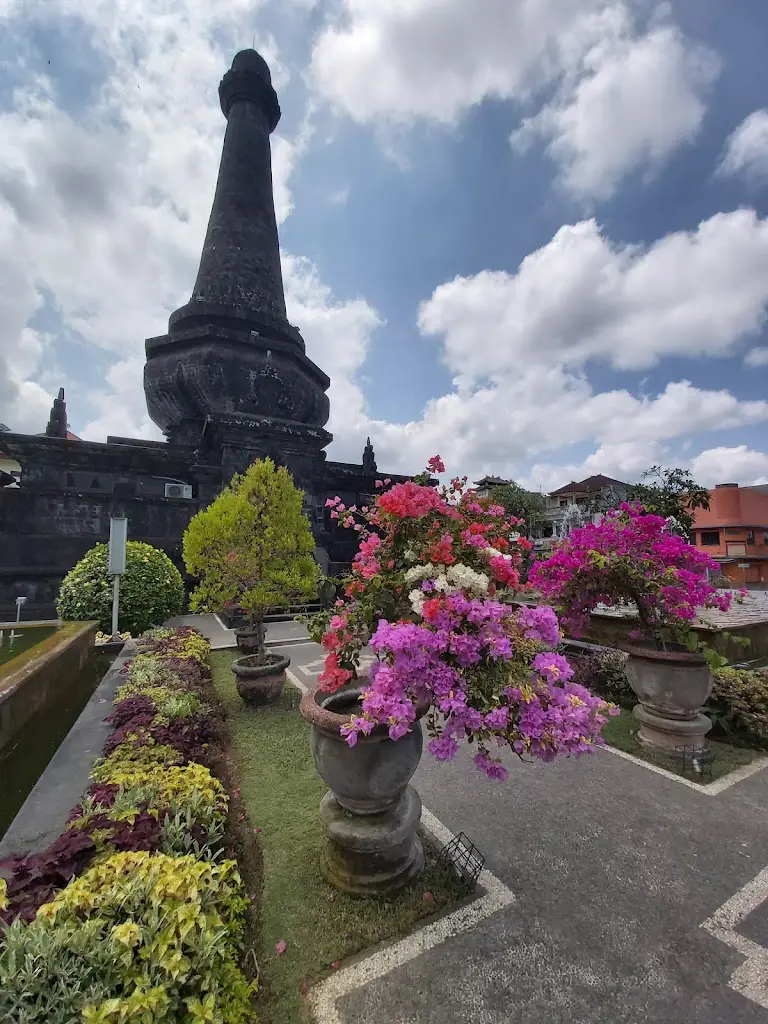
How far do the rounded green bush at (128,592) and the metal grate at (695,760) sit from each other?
9.00m

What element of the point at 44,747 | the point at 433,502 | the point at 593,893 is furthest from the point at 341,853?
the point at 44,747

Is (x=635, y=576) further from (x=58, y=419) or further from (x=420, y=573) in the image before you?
(x=58, y=419)

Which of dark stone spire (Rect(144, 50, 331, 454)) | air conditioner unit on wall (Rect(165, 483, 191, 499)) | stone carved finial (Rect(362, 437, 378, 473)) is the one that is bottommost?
air conditioner unit on wall (Rect(165, 483, 191, 499))

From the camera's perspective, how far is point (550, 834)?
341 cm

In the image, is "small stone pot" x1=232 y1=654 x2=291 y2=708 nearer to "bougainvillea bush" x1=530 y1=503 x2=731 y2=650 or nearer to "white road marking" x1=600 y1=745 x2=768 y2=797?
"bougainvillea bush" x1=530 y1=503 x2=731 y2=650

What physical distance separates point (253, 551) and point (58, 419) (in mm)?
14242

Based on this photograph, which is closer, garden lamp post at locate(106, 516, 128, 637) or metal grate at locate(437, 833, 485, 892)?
metal grate at locate(437, 833, 485, 892)

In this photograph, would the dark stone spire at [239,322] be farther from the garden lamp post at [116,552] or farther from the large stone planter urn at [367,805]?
the large stone planter urn at [367,805]

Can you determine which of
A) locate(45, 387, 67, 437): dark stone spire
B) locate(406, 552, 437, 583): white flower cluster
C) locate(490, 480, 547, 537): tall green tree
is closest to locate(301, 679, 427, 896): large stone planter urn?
locate(406, 552, 437, 583): white flower cluster

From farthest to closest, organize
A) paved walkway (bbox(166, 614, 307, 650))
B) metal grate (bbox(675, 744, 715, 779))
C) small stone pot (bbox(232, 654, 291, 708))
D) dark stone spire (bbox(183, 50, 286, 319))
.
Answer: dark stone spire (bbox(183, 50, 286, 319)) → paved walkway (bbox(166, 614, 307, 650)) → small stone pot (bbox(232, 654, 291, 708)) → metal grate (bbox(675, 744, 715, 779))

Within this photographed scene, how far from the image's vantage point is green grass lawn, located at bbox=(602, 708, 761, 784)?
175 inches

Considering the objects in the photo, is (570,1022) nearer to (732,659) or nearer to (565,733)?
(565,733)

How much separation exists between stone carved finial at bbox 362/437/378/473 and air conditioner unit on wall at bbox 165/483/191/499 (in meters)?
8.71

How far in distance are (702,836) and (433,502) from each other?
334 cm
